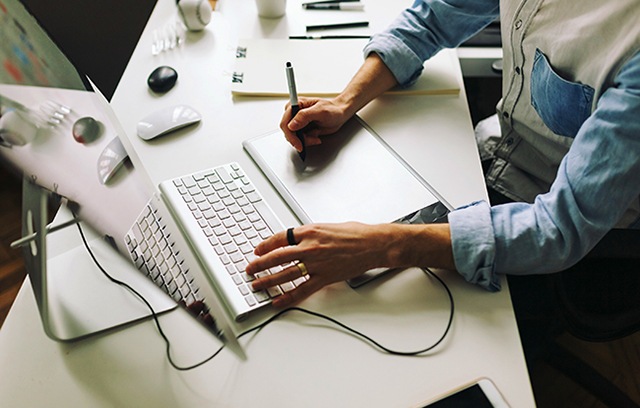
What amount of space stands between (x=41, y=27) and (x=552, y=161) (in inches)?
31.4

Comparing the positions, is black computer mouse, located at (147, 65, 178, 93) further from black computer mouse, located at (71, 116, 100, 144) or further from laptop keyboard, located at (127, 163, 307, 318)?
black computer mouse, located at (71, 116, 100, 144)

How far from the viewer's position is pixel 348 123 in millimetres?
919

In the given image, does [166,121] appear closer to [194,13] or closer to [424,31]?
[194,13]

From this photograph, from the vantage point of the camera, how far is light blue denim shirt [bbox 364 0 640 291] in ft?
1.97

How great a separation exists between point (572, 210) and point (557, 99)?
22 centimetres

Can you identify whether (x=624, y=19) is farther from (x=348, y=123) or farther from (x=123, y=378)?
(x=123, y=378)

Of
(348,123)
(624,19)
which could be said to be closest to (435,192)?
(348,123)

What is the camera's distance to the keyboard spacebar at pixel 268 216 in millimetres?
725

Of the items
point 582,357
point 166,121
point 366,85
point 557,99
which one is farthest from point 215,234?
point 582,357

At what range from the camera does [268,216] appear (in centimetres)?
74

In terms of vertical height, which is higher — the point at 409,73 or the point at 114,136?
the point at 114,136

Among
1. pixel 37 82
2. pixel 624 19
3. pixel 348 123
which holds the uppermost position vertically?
pixel 37 82

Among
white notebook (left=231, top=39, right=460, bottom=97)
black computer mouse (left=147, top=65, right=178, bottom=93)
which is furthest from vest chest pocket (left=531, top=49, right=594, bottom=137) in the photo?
black computer mouse (left=147, top=65, right=178, bottom=93)

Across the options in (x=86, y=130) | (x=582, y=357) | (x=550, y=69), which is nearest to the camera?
(x=86, y=130)
